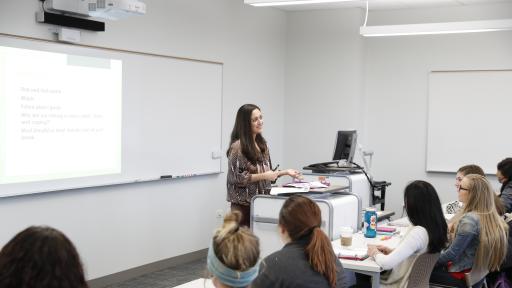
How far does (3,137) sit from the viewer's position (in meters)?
4.62

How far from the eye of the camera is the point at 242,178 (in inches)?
177

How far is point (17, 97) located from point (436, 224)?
3.16 m

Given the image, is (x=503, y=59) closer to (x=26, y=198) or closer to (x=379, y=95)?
(x=379, y=95)

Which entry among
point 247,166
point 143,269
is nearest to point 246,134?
point 247,166

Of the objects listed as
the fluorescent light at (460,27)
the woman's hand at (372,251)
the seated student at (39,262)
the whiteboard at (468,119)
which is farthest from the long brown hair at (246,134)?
the whiteboard at (468,119)

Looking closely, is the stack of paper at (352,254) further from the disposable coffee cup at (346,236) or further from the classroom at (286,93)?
the classroom at (286,93)

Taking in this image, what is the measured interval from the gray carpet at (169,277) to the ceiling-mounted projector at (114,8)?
2.43 metres

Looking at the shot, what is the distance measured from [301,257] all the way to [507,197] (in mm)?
3250

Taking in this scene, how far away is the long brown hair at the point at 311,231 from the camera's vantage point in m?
2.66

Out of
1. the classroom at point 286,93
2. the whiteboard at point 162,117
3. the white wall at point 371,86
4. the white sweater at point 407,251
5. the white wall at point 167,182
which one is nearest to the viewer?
the white sweater at point 407,251

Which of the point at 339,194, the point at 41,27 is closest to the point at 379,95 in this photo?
the point at 339,194

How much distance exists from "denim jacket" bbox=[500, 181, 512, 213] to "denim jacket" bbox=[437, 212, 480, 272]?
58.9 inches

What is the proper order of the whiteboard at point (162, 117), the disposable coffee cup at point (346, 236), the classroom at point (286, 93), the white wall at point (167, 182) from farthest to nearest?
1. the classroom at point (286, 93)
2. the whiteboard at point (162, 117)
3. the white wall at point (167, 182)
4. the disposable coffee cup at point (346, 236)

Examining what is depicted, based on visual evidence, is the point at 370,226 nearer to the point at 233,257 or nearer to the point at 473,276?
the point at 473,276
